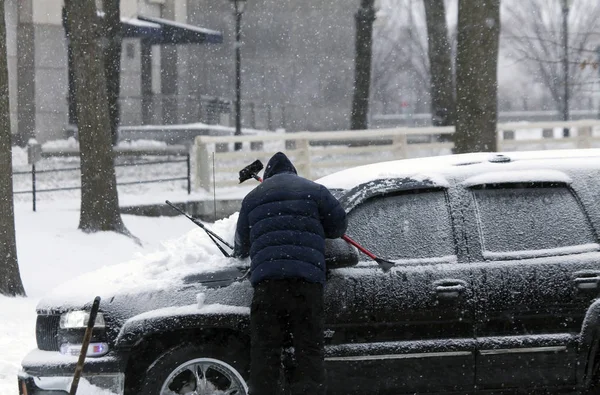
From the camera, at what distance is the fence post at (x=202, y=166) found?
23453 millimetres

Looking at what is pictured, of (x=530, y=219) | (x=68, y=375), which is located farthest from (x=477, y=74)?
(x=68, y=375)

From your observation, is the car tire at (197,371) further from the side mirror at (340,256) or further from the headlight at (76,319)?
the side mirror at (340,256)

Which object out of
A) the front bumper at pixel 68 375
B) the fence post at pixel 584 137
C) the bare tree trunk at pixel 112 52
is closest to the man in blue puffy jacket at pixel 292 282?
the front bumper at pixel 68 375

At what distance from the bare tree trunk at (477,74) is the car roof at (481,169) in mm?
8869

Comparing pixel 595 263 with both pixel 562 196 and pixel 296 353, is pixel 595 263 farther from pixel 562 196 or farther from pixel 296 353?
pixel 296 353

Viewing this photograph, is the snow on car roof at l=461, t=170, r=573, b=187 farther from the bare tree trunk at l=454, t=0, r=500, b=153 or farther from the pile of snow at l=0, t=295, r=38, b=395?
the bare tree trunk at l=454, t=0, r=500, b=153

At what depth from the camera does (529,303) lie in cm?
663

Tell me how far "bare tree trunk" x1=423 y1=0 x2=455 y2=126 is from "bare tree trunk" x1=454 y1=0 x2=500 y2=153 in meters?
13.3

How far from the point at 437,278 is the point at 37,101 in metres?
29.2

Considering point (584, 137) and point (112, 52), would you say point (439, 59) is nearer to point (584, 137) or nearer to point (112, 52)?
point (584, 137)

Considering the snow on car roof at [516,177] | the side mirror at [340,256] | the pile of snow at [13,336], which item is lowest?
the pile of snow at [13,336]

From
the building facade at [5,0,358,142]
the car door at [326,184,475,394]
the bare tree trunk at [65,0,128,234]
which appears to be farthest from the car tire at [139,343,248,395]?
the building facade at [5,0,358,142]

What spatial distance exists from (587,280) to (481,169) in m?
0.93

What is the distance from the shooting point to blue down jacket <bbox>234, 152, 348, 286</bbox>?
20.4 ft
